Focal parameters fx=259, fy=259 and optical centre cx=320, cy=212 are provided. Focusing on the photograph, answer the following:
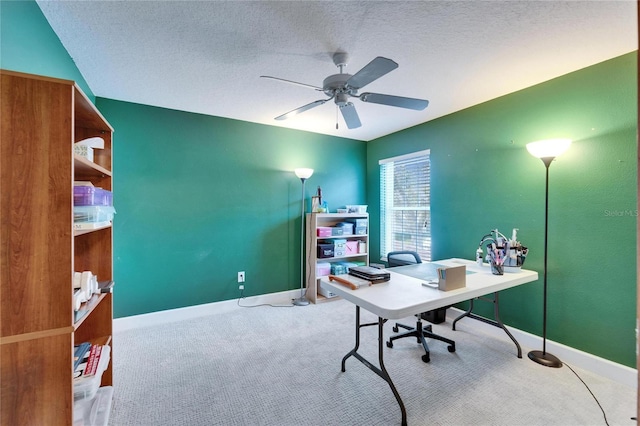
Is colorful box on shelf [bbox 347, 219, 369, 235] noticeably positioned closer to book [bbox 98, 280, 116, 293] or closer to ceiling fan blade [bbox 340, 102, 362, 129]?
ceiling fan blade [bbox 340, 102, 362, 129]

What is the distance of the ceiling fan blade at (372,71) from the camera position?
1391mm

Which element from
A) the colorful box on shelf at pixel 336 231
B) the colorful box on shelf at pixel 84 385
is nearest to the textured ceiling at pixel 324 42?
the colorful box on shelf at pixel 336 231

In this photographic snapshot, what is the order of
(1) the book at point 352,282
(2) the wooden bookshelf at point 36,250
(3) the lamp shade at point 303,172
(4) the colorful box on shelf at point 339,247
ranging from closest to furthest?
1. (2) the wooden bookshelf at point 36,250
2. (1) the book at point 352,282
3. (3) the lamp shade at point 303,172
4. (4) the colorful box on shelf at point 339,247

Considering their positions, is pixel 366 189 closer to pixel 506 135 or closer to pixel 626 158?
pixel 506 135

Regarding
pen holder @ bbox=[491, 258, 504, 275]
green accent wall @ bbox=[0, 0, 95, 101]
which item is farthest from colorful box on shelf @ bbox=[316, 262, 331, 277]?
green accent wall @ bbox=[0, 0, 95, 101]

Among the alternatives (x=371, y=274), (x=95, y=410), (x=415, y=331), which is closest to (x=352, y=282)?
(x=371, y=274)

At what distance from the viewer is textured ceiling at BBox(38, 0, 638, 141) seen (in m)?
1.45

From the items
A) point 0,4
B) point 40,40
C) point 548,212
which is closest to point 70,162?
point 0,4

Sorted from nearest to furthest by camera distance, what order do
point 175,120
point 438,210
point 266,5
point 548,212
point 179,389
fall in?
1. point 266,5
2. point 179,389
3. point 548,212
4. point 175,120
5. point 438,210

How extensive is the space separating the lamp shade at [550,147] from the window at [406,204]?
135 centimetres

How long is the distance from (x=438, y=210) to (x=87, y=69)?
3700 millimetres

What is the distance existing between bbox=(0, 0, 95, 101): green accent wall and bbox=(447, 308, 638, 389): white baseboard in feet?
12.5

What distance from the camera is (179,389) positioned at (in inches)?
70.7

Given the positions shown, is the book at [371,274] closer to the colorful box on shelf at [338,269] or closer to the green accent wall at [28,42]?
the colorful box on shelf at [338,269]
